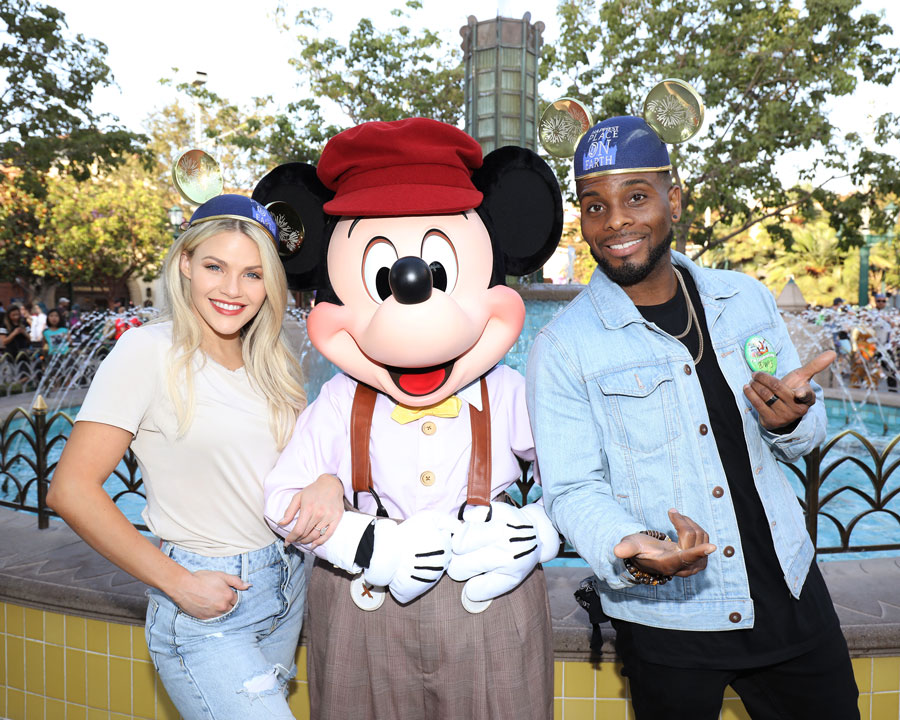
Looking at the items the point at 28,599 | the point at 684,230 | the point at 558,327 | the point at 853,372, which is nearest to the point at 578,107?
the point at 558,327

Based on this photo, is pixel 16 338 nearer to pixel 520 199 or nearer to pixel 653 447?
pixel 520 199

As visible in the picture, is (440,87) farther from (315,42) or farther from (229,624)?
(229,624)

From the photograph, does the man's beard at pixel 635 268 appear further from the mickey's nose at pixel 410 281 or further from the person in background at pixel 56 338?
the person in background at pixel 56 338

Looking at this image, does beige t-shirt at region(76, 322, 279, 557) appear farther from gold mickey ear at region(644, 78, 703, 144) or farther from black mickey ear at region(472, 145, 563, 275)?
gold mickey ear at region(644, 78, 703, 144)

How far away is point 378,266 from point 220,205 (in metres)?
0.53

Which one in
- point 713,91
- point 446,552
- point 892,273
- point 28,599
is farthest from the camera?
point 892,273

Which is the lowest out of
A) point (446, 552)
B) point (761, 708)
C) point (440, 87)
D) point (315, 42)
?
point (761, 708)

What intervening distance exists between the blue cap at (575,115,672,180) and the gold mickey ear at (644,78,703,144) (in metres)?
0.29

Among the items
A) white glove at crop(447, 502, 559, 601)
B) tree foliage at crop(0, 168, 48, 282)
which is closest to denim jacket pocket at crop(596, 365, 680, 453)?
white glove at crop(447, 502, 559, 601)

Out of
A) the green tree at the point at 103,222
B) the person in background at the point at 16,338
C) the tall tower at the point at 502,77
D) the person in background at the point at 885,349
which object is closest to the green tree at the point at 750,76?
the person in background at the point at 885,349

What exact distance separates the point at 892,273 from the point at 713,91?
25301 mm

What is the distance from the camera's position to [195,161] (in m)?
2.46

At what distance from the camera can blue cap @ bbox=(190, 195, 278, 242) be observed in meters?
2.22

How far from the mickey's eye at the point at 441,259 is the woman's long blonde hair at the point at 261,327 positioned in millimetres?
466
